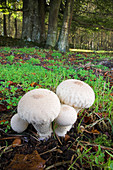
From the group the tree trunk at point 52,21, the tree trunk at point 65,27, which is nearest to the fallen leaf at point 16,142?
the tree trunk at point 65,27

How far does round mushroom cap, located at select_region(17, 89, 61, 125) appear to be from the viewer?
1149mm

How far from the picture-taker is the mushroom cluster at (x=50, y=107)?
117cm

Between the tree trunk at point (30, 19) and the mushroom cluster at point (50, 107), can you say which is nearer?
the mushroom cluster at point (50, 107)

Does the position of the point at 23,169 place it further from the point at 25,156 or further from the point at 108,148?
the point at 108,148

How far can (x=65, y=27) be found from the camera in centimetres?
1022

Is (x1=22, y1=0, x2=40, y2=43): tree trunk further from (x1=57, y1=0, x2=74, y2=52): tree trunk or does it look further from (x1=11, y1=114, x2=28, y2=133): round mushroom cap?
(x1=11, y1=114, x2=28, y2=133): round mushroom cap

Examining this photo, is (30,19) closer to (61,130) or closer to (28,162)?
(61,130)

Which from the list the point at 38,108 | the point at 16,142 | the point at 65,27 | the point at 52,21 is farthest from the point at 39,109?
the point at 52,21

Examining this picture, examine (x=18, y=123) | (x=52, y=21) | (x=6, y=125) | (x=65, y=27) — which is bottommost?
(x=6, y=125)

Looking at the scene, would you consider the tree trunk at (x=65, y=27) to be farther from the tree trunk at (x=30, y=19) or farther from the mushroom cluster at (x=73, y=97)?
the mushroom cluster at (x=73, y=97)

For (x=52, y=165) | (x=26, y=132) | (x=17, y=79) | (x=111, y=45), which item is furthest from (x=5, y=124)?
(x=111, y=45)

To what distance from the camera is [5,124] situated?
166 cm

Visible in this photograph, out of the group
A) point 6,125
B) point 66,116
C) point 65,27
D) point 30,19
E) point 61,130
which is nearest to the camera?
point 66,116

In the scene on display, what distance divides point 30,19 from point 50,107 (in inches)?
447
